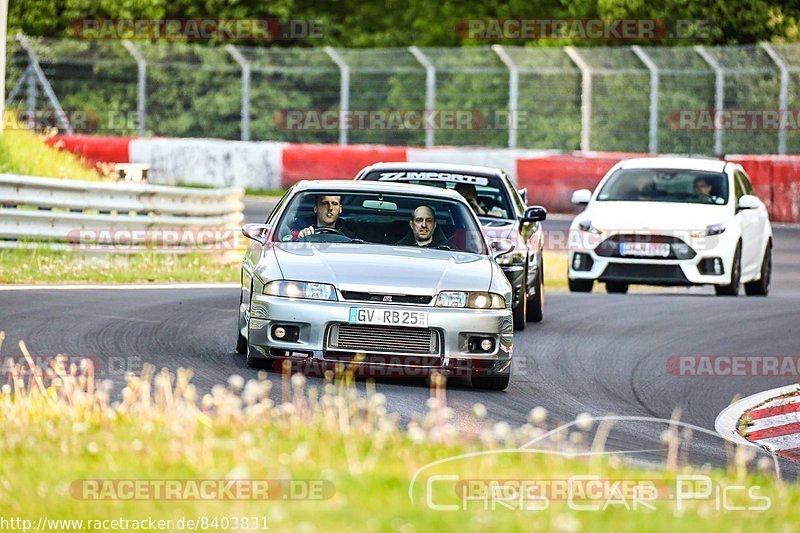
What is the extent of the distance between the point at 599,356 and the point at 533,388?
214 centimetres

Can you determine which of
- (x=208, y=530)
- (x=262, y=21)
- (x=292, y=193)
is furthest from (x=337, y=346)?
(x=262, y=21)

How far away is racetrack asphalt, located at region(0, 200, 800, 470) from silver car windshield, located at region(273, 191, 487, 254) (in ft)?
3.28

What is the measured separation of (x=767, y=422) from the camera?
11.1m

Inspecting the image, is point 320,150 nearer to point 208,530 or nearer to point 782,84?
point 782,84

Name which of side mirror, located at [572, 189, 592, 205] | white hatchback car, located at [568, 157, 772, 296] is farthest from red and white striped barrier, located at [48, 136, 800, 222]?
side mirror, located at [572, 189, 592, 205]

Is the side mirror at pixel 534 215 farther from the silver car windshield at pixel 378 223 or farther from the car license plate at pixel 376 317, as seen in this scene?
the car license plate at pixel 376 317

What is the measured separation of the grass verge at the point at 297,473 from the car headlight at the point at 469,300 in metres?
2.65

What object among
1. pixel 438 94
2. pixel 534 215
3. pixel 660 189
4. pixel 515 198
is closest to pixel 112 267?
pixel 515 198

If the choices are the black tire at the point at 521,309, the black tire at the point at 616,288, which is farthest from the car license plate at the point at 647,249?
the black tire at the point at 521,309

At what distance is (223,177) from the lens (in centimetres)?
3130

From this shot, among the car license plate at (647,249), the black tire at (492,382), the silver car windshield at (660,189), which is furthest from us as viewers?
the silver car windshield at (660,189)

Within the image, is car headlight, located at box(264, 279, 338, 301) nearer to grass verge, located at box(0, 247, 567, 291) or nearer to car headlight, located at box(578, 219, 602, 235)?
grass verge, located at box(0, 247, 567, 291)

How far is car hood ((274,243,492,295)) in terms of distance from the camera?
33.8 ft

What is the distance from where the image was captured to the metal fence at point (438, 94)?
30500mm
